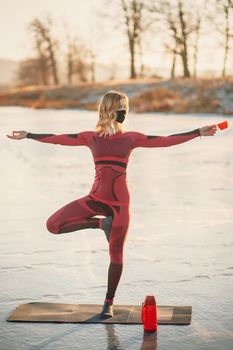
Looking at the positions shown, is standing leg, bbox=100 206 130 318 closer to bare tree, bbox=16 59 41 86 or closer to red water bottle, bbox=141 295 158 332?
red water bottle, bbox=141 295 158 332

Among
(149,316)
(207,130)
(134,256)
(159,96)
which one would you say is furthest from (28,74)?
(149,316)

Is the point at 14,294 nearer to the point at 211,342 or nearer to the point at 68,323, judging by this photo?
the point at 68,323

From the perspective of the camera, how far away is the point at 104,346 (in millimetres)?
4125

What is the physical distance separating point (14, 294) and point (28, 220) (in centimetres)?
272

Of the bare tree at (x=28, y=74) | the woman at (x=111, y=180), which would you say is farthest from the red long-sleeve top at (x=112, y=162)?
the bare tree at (x=28, y=74)

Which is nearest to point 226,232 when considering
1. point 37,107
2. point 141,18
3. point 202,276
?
point 202,276

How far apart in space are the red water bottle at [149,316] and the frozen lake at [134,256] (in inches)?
2.4

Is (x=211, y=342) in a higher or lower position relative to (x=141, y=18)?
lower

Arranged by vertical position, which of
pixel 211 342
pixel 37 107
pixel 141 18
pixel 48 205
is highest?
pixel 141 18

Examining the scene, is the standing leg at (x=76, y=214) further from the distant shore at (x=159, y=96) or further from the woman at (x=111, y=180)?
the distant shore at (x=159, y=96)

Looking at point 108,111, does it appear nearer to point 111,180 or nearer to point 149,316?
point 111,180

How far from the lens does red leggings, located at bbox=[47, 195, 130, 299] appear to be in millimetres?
4629

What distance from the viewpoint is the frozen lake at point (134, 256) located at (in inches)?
172

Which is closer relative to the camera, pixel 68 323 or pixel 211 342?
pixel 211 342
